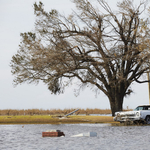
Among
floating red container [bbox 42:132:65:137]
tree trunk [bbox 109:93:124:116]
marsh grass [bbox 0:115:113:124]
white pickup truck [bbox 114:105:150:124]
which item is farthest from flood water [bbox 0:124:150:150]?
tree trunk [bbox 109:93:124:116]

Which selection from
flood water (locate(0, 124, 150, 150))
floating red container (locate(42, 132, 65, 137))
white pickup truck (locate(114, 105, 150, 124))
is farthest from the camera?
white pickup truck (locate(114, 105, 150, 124))

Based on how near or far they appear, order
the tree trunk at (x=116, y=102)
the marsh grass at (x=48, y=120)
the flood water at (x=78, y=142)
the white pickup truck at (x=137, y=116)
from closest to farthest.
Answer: the flood water at (x=78, y=142)
the white pickup truck at (x=137, y=116)
the marsh grass at (x=48, y=120)
the tree trunk at (x=116, y=102)

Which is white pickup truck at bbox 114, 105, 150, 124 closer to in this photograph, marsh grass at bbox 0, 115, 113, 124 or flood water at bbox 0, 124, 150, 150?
marsh grass at bbox 0, 115, 113, 124

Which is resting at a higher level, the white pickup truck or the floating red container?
the white pickup truck

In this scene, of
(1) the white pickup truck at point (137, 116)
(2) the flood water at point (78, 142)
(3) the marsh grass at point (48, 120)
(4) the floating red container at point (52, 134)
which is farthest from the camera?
(3) the marsh grass at point (48, 120)

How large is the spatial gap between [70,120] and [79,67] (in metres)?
7.47

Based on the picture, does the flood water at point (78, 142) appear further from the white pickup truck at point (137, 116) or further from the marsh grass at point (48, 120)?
the marsh grass at point (48, 120)

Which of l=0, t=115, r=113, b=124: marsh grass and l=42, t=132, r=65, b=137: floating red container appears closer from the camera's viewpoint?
l=42, t=132, r=65, b=137: floating red container

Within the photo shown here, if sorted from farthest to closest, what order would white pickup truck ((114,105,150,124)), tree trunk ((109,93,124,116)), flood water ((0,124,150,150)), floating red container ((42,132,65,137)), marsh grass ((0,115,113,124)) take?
tree trunk ((109,93,124,116)) → marsh grass ((0,115,113,124)) → white pickup truck ((114,105,150,124)) → floating red container ((42,132,65,137)) → flood water ((0,124,150,150))

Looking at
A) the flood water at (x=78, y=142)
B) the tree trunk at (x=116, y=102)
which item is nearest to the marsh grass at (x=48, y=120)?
the tree trunk at (x=116, y=102)

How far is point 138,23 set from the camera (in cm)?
3538

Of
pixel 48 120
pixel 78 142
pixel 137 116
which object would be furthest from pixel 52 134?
pixel 48 120

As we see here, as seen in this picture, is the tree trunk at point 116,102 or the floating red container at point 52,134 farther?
the tree trunk at point 116,102

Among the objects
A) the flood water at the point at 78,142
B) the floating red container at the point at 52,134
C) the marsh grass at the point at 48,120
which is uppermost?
the marsh grass at the point at 48,120
